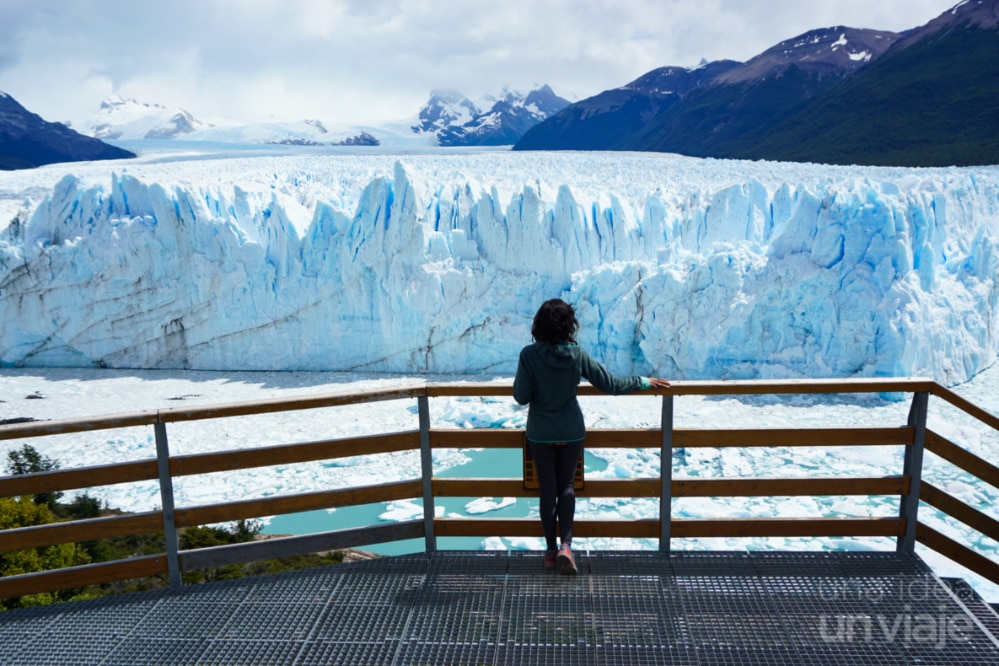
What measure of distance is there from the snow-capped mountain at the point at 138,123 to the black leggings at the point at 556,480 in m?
65.3

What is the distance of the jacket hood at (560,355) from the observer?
240 centimetres

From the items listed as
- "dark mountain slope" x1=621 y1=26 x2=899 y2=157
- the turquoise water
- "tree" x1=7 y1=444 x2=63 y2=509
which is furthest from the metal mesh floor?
"dark mountain slope" x1=621 y1=26 x2=899 y2=157

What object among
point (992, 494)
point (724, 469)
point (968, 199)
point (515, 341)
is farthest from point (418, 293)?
point (968, 199)

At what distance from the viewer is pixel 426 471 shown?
266cm

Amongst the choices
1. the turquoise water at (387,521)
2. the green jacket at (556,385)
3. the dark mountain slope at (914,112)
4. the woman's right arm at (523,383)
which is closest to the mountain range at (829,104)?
the dark mountain slope at (914,112)

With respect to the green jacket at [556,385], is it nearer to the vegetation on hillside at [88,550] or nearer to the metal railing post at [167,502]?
the metal railing post at [167,502]

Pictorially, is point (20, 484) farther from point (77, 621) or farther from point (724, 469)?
point (724, 469)

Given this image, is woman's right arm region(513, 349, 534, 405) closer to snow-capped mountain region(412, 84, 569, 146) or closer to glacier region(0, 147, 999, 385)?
glacier region(0, 147, 999, 385)

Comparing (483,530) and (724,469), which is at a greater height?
(483,530)

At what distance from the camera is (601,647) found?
7.28 ft

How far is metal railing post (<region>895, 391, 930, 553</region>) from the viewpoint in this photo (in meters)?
2.52

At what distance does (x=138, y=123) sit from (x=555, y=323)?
289ft

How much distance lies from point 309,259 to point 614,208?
17.8 ft

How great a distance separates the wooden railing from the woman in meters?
0.10
